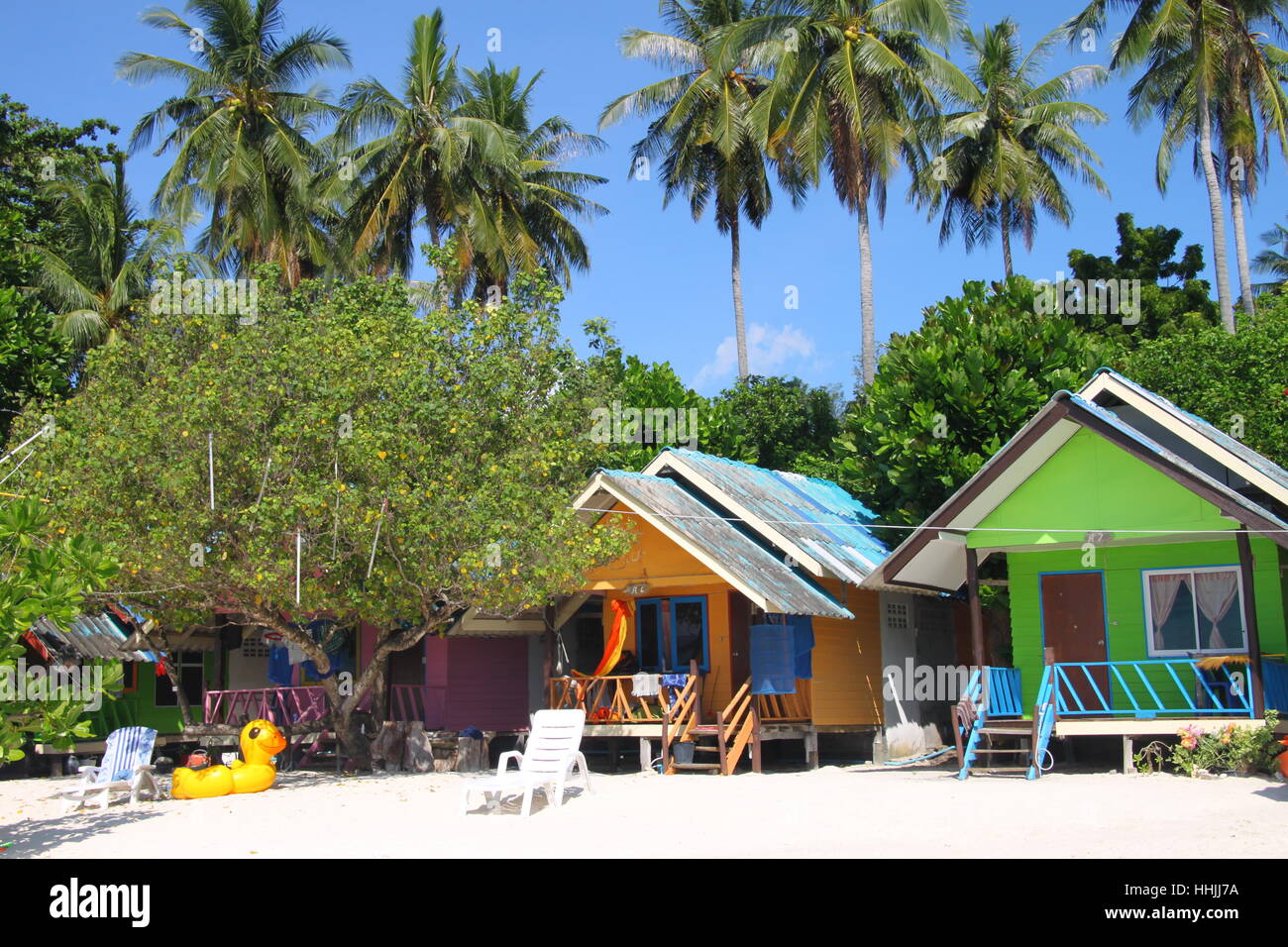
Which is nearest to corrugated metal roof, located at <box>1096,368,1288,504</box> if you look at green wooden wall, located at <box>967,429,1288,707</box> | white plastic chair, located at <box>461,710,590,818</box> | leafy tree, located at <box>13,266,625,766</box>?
green wooden wall, located at <box>967,429,1288,707</box>

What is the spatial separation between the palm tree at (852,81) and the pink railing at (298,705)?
14.0 metres

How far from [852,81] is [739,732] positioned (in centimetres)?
1642

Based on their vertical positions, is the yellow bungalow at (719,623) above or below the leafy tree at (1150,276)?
below

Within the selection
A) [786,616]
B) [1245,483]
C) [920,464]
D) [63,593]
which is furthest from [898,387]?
[63,593]

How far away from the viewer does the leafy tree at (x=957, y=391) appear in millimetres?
21500

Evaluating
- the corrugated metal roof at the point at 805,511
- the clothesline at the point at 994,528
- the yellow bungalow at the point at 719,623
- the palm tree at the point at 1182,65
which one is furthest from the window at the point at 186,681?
the palm tree at the point at 1182,65

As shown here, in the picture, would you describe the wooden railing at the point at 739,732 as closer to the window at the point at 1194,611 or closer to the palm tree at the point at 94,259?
the window at the point at 1194,611

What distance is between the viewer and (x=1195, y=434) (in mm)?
16281

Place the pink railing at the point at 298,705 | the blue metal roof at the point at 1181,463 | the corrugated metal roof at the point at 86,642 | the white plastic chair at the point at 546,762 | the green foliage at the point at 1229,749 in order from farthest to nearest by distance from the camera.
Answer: the corrugated metal roof at the point at 86,642
the pink railing at the point at 298,705
the blue metal roof at the point at 1181,463
the green foliage at the point at 1229,749
the white plastic chair at the point at 546,762

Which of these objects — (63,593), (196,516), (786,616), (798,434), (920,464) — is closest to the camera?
(63,593)

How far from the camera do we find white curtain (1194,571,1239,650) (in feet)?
54.4

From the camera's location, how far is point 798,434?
1292 inches

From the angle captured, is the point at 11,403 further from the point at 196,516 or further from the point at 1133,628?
the point at 1133,628

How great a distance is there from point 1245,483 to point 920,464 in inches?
239
